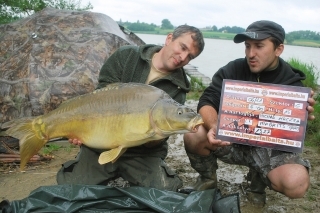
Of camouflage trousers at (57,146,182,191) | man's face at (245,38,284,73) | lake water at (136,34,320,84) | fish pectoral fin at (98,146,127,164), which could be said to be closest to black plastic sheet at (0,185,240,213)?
fish pectoral fin at (98,146,127,164)

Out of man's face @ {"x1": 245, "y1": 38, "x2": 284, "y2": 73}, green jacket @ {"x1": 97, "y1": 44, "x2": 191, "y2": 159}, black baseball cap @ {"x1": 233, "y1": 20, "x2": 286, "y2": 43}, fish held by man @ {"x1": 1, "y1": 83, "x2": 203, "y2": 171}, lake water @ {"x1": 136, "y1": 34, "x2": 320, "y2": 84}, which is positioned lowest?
lake water @ {"x1": 136, "y1": 34, "x2": 320, "y2": 84}

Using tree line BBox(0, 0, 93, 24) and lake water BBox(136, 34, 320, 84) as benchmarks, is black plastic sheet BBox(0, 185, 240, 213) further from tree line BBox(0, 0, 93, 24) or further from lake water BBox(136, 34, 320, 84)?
lake water BBox(136, 34, 320, 84)

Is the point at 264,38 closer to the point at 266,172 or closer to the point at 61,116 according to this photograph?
the point at 266,172

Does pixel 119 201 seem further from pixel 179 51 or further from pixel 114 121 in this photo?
pixel 179 51

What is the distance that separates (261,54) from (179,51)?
664 millimetres

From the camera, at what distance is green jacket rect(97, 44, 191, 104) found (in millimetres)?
2816

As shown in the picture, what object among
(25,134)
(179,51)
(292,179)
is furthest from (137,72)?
(292,179)

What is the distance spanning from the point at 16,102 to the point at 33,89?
236mm

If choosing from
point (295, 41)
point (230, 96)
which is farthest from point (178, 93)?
point (295, 41)

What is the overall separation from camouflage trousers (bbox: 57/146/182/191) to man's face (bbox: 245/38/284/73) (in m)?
1.04

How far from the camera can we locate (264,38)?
9.45ft

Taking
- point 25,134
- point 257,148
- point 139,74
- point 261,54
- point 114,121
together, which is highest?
point 261,54

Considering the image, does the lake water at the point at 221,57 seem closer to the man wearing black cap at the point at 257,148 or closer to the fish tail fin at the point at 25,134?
the man wearing black cap at the point at 257,148

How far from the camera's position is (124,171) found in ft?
9.37
